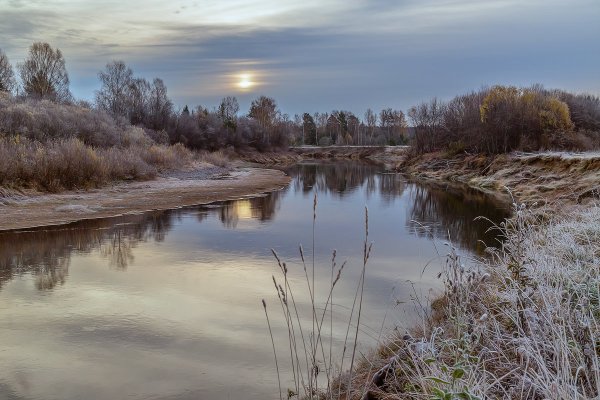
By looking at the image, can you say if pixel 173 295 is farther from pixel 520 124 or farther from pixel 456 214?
pixel 520 124

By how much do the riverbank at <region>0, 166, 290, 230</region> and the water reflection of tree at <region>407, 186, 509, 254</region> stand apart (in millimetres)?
8818

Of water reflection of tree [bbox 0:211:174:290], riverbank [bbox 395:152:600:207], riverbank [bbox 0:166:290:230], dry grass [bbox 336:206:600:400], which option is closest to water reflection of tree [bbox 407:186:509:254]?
riverbank [bbox 395:152:600:207]

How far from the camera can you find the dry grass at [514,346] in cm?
311

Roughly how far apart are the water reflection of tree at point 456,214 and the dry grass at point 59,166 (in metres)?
14.4

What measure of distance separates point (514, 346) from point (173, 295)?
606cm

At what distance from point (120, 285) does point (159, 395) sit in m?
4.23

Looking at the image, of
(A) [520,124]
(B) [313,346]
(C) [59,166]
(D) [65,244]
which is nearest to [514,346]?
(B) [313,346]

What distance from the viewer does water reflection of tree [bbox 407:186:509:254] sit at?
14.7 meters

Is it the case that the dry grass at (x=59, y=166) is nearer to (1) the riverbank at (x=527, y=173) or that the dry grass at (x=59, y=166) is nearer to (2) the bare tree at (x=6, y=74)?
(1) the riverbank at (x=527, y=173)

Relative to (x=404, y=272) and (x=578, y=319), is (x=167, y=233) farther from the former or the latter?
(x=578, y=319)

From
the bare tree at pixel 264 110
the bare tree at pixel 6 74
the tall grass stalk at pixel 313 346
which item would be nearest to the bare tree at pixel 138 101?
the bare tree at pixel 6 74

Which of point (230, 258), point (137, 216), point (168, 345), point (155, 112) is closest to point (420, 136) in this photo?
point (155, 112)

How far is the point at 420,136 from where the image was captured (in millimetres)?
53094

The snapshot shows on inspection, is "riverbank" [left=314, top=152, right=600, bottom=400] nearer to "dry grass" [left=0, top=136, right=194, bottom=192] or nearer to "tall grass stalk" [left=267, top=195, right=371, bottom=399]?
"tall grass stalk" [left=267, top=195, right=371, bottom=399]
